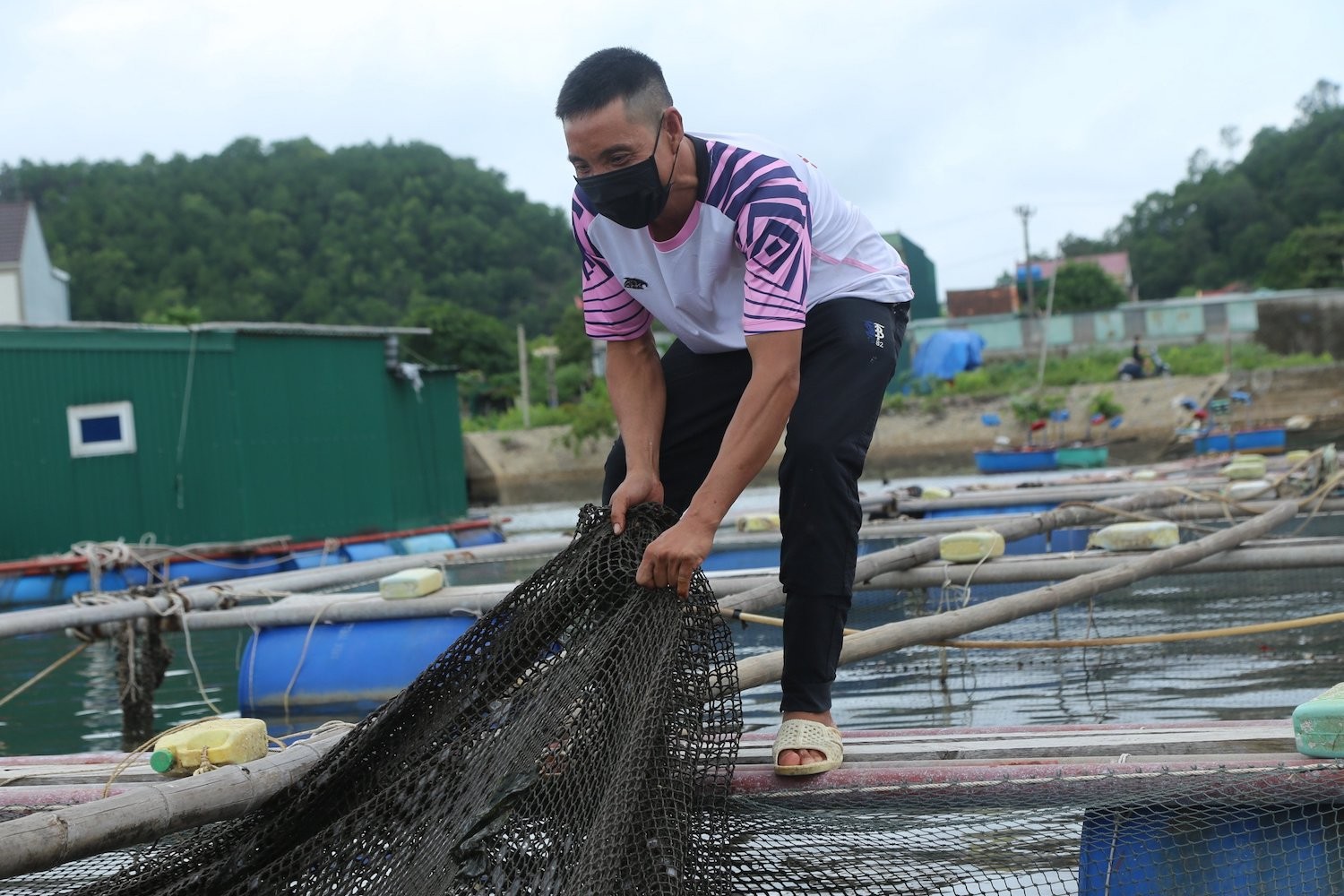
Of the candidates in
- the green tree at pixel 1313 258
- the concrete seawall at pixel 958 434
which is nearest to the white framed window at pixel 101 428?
the concrete seawall at pixel 958 434

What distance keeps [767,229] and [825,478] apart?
1.84 ft

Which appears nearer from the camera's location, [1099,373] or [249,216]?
[1099,373]

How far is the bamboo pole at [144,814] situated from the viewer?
2072 mm

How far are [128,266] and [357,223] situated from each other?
14.5m

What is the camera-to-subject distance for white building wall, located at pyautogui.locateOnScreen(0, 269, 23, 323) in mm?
36094

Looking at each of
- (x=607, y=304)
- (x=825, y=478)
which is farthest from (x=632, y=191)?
(x=825, y=478)

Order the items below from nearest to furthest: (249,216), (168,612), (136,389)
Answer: (168,612), (136,389), (249,216)

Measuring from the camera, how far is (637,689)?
2434 millimetres

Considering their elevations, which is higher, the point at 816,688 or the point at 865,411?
the point at 865,411

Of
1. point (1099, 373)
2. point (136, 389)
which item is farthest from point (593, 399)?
point (136, 389)

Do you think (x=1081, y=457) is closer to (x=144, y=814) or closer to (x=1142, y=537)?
(x=1142, y=537)

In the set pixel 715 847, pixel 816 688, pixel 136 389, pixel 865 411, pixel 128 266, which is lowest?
pixel 715 847

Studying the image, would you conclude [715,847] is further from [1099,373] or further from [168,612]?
[1099,373]

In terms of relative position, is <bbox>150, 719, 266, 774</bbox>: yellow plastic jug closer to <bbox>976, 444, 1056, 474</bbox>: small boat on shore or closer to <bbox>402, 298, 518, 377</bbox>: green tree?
<bbox>976, 444, 1056, 474</bbox>: small boat on shore
